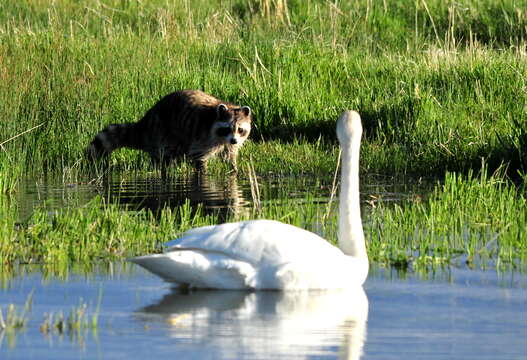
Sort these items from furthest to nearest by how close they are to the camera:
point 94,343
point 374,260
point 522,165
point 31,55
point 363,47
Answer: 1. point 363,47
2. point 31,55
3. point 522,165
4. point 374,260
5. point 94,343

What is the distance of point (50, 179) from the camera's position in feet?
41.3

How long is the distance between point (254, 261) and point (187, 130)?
8679 millimetres

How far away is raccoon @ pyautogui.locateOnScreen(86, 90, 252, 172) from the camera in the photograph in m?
14.1

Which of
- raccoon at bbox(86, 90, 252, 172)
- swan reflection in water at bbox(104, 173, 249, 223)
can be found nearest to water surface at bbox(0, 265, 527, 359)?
swan reflection in water at bbox(104, 173, 249, 223)

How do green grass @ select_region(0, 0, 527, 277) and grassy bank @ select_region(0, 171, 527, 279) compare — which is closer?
grassy bank @ select_region(0, 171, 527, 279)

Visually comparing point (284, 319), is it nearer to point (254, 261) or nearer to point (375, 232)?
point (254, 261)

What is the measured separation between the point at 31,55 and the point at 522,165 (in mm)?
6414

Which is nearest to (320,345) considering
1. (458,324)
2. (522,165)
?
(458,324)

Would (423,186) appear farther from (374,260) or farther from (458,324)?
(458,324)

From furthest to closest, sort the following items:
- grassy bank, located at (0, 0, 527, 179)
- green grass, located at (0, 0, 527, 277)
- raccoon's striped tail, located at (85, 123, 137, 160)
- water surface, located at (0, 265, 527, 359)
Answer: raccoon's striped tail, located at (85, 123, 137, 160)
grassy bank, located at (0, 0, 527, 179)
green grass, located at (0, 0, 527, 277)
water surface, located at (0, 265, 527, 359)

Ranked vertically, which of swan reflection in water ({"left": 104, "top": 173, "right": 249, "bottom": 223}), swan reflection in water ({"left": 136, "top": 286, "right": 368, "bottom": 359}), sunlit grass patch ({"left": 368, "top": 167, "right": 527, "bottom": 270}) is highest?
sunlit grass patch ({"left": 368, "top": 167, "right": 527, "bottom": 270})

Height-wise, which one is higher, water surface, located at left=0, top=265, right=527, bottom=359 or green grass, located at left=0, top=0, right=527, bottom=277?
green grass, located at left=0, top=0, right=527, bottom=277

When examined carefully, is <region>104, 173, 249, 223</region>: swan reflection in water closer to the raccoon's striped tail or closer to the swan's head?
the raccoon's striped tail

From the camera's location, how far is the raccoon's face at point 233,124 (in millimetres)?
14133
